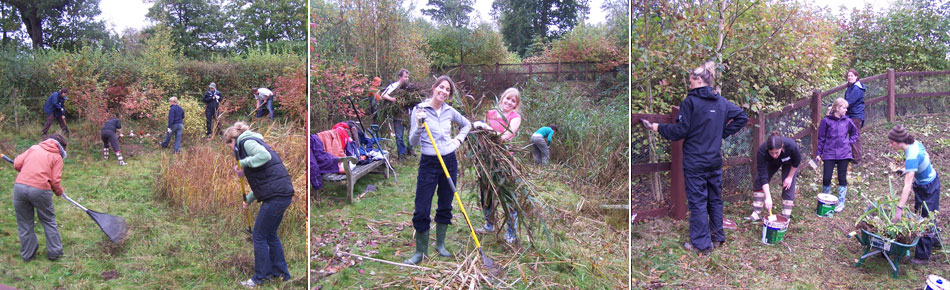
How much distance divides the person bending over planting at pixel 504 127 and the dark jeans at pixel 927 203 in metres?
2.67

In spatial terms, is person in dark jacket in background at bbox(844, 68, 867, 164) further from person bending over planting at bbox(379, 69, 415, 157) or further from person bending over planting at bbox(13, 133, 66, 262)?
person bending over planting at bbox(13, 133, 66, 262)

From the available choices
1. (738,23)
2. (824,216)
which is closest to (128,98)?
(738,23)

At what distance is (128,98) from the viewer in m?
3.12

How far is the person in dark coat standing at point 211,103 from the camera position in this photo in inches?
121

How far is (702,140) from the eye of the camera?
3.57 m

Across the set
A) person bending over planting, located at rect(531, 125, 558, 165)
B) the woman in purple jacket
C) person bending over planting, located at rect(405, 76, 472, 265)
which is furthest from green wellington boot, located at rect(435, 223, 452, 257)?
the woman in purple jacket

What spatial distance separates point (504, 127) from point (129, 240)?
225cm

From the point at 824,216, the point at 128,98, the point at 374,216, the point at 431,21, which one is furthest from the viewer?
the point at 824,216

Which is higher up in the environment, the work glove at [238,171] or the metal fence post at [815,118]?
the metal fence post at [815,118]

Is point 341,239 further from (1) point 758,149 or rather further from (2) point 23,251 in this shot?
(1) point 758,149

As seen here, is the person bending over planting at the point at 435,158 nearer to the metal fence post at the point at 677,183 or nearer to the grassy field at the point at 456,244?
the grassy field at the point at 456,244

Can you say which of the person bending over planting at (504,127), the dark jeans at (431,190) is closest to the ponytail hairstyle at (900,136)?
the person bending over planting at (504,127)

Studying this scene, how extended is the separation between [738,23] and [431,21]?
272 cm

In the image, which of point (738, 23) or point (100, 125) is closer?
point (100, 125)
